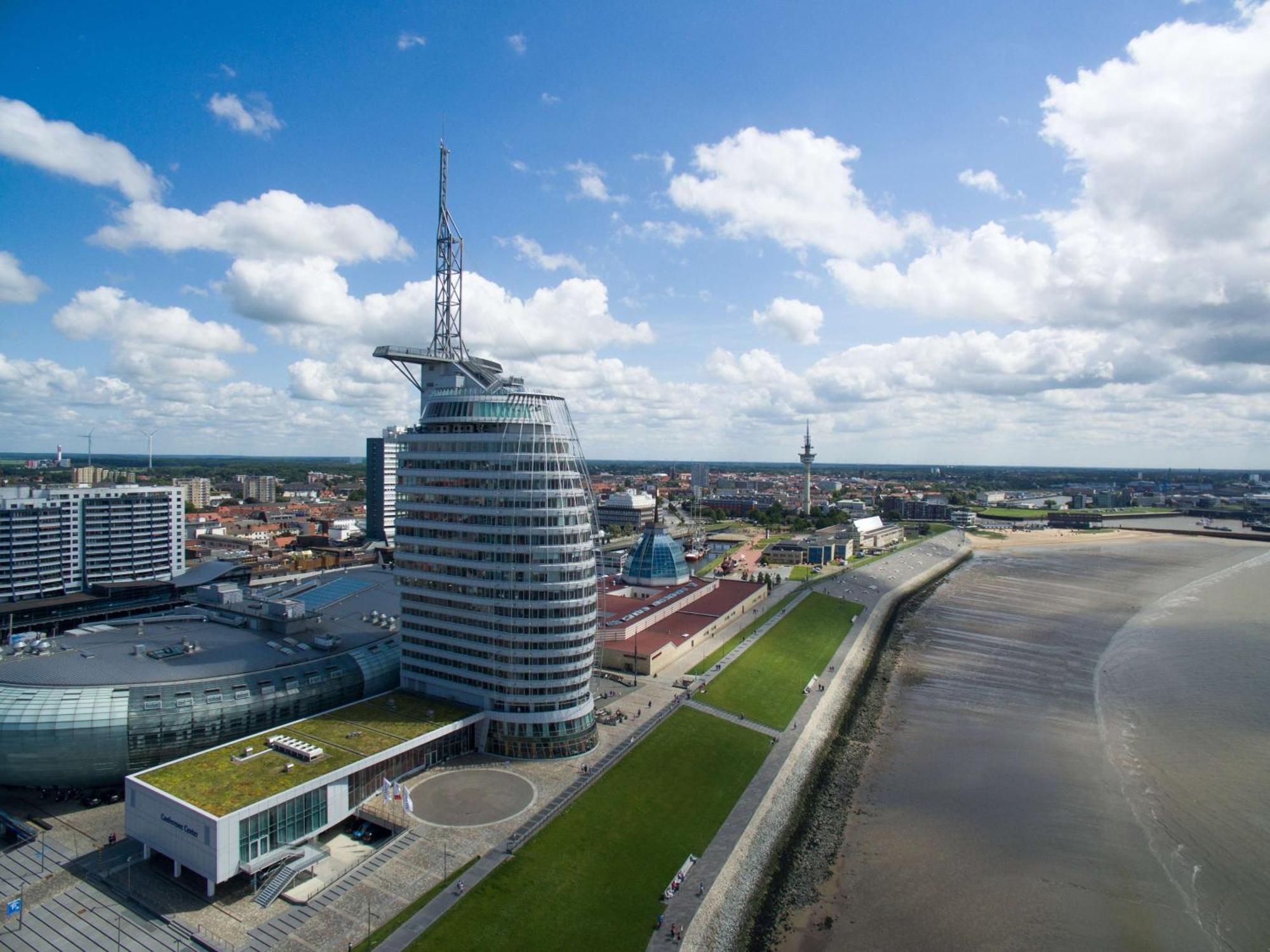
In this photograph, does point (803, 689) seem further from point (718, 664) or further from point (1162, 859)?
point (1162, 859)

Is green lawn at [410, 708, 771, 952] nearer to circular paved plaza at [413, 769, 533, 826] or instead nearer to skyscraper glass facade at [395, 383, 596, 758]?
circular paved plaza at [413, 769, 533, 826]

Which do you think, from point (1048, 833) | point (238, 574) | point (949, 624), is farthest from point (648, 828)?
point (238, 574)

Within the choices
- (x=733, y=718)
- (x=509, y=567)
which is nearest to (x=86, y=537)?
(x=509, y=567)

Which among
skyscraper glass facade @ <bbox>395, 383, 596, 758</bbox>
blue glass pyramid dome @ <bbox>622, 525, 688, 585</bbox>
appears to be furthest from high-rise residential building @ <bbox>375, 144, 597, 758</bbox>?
blue glass pyramid dome @ <bbox>622, 525, 688, 585</bbox>

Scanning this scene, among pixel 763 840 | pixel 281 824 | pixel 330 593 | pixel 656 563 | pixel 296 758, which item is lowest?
Result: pixel 763 840

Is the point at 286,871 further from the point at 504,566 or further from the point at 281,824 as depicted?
the point at 504,566

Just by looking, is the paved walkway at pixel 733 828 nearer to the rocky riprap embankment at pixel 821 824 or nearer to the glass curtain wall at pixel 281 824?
the rocky riprap embankment at pixel 821 824
